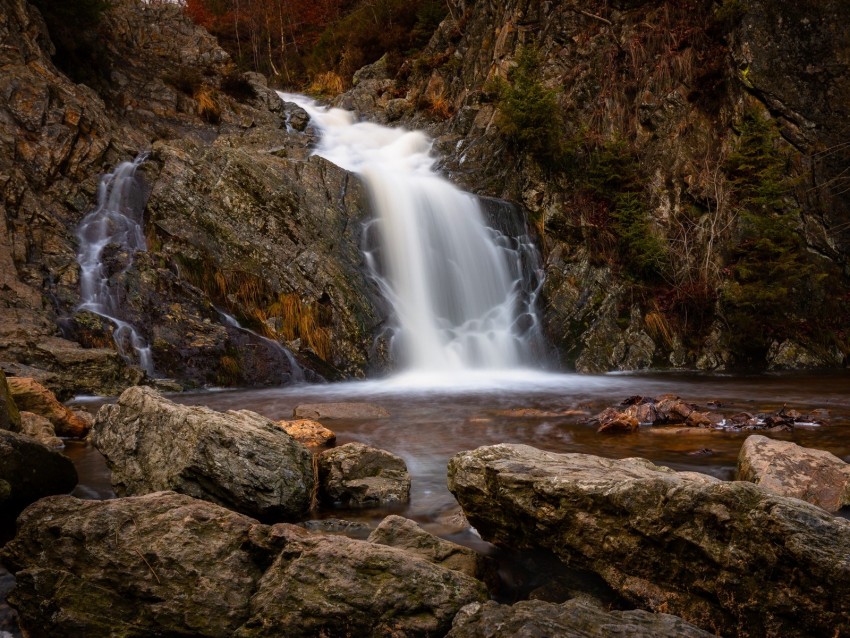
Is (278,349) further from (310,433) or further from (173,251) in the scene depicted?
(310,433)

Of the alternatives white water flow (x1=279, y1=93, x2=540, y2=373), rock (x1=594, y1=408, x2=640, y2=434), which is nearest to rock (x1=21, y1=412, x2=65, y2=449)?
rock (x1=594, y1=408, x2=640, y2=434)

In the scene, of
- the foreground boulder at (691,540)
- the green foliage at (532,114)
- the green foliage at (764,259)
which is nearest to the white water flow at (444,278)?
the green foliage at (532,114)

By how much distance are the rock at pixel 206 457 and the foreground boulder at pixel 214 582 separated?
763mm

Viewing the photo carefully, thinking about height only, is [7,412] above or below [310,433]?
above

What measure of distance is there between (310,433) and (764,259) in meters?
10.9

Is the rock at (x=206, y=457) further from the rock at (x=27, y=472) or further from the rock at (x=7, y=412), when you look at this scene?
the rock at (x=7, y=412)

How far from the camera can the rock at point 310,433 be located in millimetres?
A: 6480

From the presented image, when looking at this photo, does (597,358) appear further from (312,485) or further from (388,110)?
(388,110)

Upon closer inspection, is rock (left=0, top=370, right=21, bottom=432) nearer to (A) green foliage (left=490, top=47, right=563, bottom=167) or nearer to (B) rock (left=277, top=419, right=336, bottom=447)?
(B) rock (left=277, top=419, right=336, bottom=447)

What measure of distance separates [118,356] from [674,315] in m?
11.5

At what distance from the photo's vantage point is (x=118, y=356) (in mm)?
9727

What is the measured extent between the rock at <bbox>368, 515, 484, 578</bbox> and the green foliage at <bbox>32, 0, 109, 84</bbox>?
18.5 meters

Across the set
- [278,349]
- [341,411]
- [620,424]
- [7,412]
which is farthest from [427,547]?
[278,349]

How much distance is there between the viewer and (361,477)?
4852 millimetres
